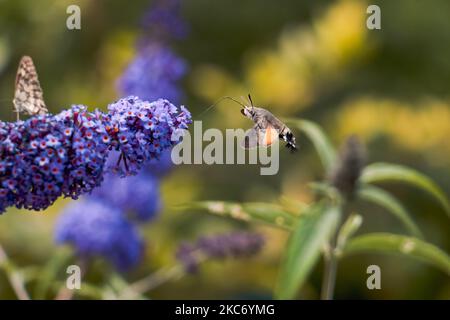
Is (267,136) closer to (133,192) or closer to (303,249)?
(303,249)

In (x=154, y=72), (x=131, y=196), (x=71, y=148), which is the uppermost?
(x=154, y=72)

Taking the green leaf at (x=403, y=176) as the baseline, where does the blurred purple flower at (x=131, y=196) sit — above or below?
above

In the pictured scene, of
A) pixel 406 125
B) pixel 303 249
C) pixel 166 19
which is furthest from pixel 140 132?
pixel 406 125

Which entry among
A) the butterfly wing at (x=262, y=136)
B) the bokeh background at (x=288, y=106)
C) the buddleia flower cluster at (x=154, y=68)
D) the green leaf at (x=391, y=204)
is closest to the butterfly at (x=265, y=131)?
the butterfly wing at (x=262, y=136)

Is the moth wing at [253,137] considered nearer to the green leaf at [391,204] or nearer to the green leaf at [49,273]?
the green leaf at [391,204]

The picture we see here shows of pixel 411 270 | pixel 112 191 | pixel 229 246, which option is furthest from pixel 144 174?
pixel 411 270

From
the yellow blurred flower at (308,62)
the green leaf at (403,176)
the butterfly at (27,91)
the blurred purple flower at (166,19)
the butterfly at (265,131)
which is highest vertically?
the yellow blurred flower at (308,62)

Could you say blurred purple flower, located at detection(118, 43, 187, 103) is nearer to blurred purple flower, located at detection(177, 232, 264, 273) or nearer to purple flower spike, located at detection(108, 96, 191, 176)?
blurred purple flower, located at detection(177, 232, 264, 273)
